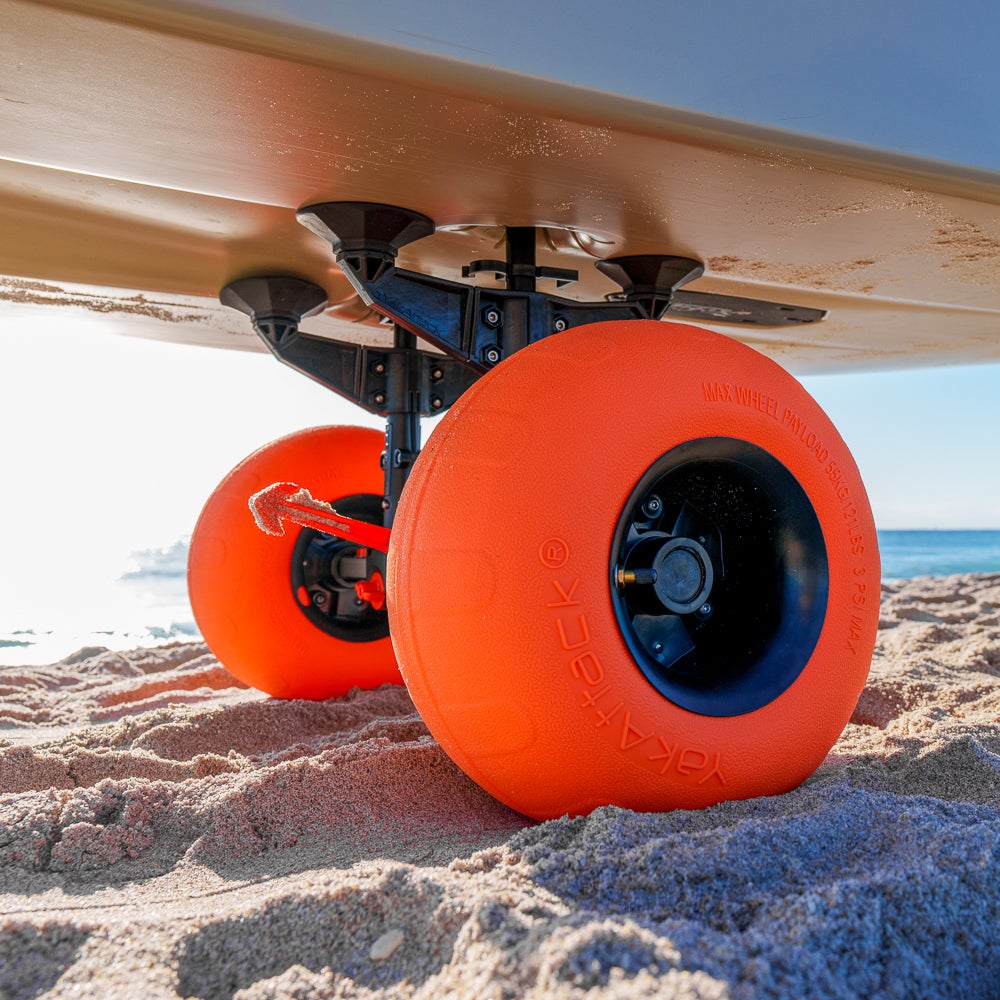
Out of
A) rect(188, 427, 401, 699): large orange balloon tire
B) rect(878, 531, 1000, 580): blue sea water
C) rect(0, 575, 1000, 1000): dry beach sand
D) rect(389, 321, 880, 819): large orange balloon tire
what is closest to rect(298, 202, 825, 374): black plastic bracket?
rect(389, 321, 880, 819): large orange balloon tire

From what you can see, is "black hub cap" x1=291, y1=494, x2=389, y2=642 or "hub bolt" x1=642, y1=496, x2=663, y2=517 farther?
"black hub cap" x1=291, y1=494, x2=389, y2=642

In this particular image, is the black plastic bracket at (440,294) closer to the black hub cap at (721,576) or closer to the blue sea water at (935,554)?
the black hub cap at (721,576)

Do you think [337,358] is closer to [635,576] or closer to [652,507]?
[652,507]

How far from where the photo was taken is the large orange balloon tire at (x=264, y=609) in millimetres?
2844

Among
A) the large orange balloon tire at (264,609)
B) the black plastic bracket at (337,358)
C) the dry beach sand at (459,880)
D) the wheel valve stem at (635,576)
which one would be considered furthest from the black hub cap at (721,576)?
the large orange balloon tire at (264,609)

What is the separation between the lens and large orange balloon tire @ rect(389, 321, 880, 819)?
1.51 metres

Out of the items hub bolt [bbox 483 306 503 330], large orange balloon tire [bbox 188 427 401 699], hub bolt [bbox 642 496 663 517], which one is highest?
hub bolt [bbox 483 306 503 330]

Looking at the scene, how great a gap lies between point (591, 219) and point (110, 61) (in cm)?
107

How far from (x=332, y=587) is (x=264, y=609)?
0.22 m

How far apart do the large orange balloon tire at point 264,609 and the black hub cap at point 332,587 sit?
16 millimetres

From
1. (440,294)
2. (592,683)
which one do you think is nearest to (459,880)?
(592,683)

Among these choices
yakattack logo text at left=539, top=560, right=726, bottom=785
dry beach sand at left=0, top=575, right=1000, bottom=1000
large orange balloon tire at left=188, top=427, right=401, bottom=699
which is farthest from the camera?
A: large orange balloon tire at left=188, top=427, right=401, bottom=699

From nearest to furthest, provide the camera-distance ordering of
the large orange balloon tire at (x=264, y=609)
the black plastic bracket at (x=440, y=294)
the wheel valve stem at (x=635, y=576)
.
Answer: the wheel valve stem at (x=635, y=576) → the black plastic bracket at (x=440, y=294) → the large orange balloon tire at (x=264, y=609)

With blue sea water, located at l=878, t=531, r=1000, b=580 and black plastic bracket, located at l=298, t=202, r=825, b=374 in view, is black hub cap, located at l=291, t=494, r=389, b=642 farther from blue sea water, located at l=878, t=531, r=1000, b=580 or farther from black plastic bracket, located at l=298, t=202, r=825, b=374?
blue sea water, located at l=878, t=531, r=1000, b=580
